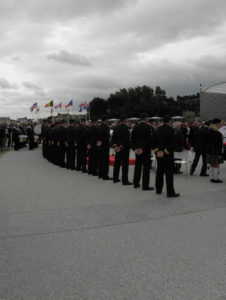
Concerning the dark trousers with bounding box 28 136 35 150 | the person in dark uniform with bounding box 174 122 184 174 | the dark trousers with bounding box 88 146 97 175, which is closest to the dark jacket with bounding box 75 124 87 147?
the dark trousers with bounding box 88 146 97 175

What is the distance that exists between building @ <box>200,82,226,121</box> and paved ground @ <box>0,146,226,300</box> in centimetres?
1780

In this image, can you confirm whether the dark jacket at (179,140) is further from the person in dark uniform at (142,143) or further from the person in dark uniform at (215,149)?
the person in dark uniform at (142,143)

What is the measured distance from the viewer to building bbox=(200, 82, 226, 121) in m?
25.4

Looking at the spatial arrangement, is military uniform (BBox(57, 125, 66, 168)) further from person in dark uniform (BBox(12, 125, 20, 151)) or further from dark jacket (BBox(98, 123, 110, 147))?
person in dark uniform (BBox(12, 125, 20, 151))

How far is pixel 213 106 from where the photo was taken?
84.7 ft

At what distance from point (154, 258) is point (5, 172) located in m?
10.3

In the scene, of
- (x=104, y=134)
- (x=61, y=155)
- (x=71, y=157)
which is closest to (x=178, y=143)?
(x=104, y=134)

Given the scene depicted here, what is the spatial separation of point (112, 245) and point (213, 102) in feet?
75.1

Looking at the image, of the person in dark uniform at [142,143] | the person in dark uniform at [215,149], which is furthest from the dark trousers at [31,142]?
the person in dark uniform at [215,149]

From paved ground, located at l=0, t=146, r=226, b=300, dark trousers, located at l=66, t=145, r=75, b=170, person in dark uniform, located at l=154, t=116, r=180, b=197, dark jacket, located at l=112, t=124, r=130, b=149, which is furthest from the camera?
dark trousers, located at l=66, t=145, r=75, b=170

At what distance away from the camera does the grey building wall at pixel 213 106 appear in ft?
83.3

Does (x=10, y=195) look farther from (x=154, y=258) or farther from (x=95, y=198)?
(x=154, y=258)

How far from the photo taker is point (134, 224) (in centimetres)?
597

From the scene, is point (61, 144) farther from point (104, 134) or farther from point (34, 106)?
point (34, 106)
